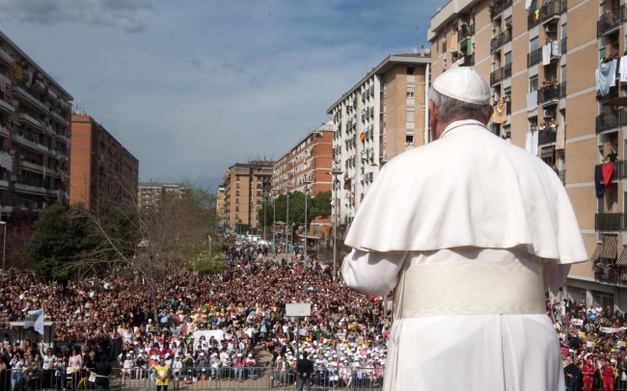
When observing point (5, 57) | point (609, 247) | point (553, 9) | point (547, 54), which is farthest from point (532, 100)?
point (5, 57)

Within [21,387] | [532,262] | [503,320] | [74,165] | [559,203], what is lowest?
[21,387]

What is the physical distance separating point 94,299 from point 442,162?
28.9 m

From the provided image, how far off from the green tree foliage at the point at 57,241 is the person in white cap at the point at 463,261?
123ft

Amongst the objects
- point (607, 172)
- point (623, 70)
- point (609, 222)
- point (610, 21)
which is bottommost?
point (609, 222)

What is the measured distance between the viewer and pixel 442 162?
284cm

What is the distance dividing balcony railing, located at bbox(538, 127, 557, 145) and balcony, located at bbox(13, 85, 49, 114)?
4659cm

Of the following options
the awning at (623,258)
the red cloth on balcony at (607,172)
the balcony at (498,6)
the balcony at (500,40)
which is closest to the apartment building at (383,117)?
the balcony at (500,40)

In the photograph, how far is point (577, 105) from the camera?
33.6 meters

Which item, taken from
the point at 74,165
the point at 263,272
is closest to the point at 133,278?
the point at 263,272

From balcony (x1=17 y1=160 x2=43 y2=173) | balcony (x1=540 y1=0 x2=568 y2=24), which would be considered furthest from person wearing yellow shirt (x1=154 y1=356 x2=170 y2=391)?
balcony (x1=17 y1=160 x2=43 y2=173)

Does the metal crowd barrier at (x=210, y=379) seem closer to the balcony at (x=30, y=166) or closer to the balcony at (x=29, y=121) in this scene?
the balcony at (x=30, y=166)

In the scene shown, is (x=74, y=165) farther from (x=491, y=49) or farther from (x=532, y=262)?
(x=532, y=262)

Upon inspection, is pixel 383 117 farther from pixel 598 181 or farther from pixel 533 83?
pixel 598 181

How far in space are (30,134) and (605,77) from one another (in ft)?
185
